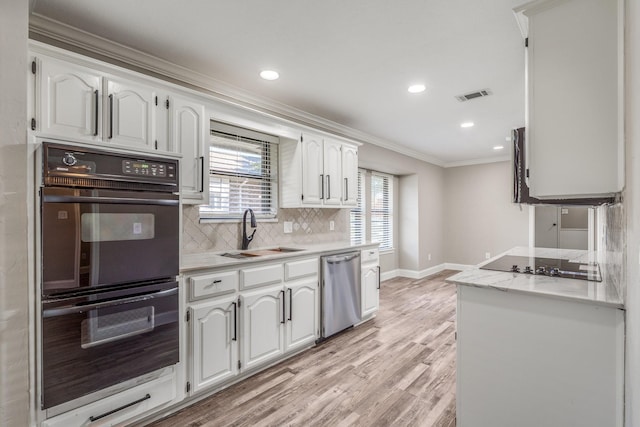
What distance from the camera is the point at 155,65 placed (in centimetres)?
244

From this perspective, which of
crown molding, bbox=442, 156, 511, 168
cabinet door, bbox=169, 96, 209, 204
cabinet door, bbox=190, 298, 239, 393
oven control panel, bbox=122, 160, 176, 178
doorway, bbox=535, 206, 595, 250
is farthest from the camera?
doorway, bbox=535, 206, 595, 250

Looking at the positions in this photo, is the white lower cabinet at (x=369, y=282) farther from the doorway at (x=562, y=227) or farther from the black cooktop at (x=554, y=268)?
the doorway at (x=562, y=227)

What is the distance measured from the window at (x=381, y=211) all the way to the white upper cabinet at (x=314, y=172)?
6.61ft

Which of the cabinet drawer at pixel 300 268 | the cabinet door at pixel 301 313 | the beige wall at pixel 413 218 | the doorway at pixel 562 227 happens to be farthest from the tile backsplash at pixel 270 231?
the doorway at pixel 562 227

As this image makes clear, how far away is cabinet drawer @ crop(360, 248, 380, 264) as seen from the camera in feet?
11.9

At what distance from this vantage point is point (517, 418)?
1.57 meters

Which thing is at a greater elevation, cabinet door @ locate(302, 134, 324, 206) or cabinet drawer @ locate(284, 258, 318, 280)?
cabinet door @ locate(302, 134, 324, 206)

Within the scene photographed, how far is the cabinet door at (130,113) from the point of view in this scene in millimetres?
1971

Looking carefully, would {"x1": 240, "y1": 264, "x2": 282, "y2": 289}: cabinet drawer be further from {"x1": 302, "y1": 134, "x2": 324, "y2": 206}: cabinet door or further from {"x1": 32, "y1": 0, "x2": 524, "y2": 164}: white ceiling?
{"x1": 32, "y1": 0, "x2": 524, "y2": 164}: white ceiling

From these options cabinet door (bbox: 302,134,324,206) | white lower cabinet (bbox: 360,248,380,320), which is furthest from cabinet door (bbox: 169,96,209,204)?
white lower cabinet (bbox: 360,248,380,320)

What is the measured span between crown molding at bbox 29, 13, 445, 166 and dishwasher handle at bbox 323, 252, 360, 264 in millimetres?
1583

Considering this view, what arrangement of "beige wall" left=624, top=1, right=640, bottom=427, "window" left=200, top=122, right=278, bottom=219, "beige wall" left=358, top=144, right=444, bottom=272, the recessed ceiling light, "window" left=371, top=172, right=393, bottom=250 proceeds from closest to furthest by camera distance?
"beige wall" left=624, top=1, right=640, bottom=427 < the recessed ceiling light < "window" left=200, top=122, right=278, bottom=219 < "window" left=371, top=172, right=393, bottom=250 < "beige wall" left=358, top=144, right=444, bottom=272

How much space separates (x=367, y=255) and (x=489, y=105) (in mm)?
2152

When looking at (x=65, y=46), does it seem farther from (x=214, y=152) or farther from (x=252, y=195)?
(x=252, y=195)
